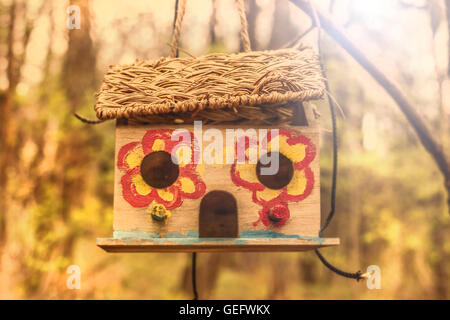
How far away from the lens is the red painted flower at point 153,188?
1.82 m

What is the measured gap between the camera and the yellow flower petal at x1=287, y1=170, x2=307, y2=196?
1.82 meters

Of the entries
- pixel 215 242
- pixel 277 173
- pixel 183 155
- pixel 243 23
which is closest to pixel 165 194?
pixel 183 155

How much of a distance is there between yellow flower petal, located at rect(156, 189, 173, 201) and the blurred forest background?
2.88 meters

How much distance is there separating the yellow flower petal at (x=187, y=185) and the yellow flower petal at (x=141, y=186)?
13cm

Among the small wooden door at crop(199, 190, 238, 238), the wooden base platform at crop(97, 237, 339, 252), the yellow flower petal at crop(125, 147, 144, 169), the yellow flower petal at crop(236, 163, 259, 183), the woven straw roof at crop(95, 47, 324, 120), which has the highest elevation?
the woven straw roof at crop(95, 47, 324, 120)

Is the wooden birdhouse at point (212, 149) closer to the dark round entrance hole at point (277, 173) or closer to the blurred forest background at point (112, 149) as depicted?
the dark round entrance hole at point (277, 173)

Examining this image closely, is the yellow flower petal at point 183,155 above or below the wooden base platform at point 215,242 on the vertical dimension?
above

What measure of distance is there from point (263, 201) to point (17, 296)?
181 inches

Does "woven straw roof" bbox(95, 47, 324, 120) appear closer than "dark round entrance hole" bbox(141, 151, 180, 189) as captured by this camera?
Yes

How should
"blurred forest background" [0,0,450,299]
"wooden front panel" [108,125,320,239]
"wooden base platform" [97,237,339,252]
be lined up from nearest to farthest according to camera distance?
1. "wooden base platform" [97,237,339,252]
2. "wooden front panel" [108,125,320,239]
3. "blurred forest background" [0,0,450,299]

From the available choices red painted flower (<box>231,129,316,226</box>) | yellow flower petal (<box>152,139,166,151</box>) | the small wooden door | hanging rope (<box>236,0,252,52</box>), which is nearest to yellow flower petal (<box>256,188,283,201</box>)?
red painted flower (<box>231,129,316,226</box>)

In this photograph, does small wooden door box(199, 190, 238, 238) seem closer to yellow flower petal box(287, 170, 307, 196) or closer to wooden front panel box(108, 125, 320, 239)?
wooden front panel box(108, 125, 320, 239)

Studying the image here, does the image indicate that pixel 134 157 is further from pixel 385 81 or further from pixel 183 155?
pixel 385 81

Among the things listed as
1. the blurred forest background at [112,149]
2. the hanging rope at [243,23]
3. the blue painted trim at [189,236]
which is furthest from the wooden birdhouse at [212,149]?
the blurred forest background at [112,149]
